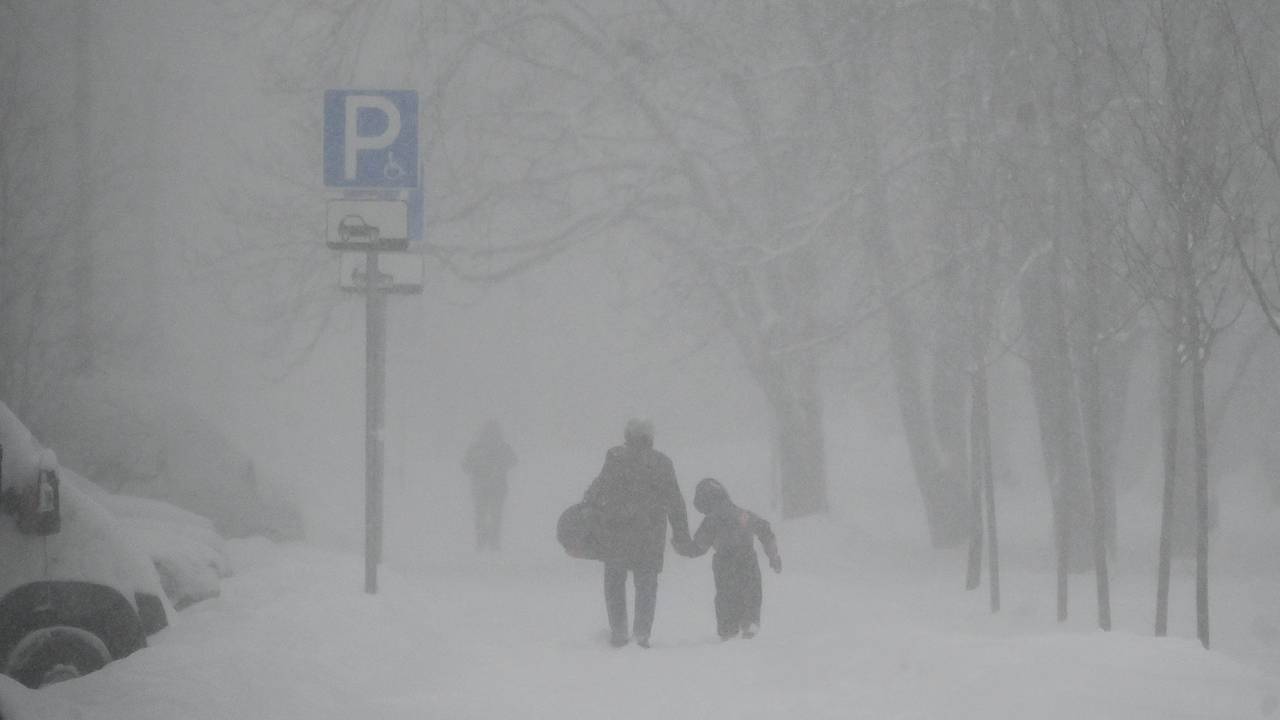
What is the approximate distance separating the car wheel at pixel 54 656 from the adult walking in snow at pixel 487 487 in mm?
13890

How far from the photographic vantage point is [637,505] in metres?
9.01

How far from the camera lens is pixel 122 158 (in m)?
28.9

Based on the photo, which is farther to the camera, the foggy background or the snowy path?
the foggy background

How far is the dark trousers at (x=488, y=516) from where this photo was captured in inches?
807

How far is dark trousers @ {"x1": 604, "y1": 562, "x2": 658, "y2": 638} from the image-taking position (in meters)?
8.96

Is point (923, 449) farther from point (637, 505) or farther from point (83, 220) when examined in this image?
point (83, 220)

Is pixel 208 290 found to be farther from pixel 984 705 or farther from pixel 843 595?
pixel 984 705

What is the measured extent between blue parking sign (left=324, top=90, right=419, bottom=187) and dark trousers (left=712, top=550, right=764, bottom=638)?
11.8 feet

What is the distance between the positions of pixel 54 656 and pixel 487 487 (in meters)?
14.2

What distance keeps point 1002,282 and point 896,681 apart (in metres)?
7.23

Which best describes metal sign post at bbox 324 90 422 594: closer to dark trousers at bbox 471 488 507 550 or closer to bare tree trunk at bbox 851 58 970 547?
bare tree trunk at bbox 851 58 970 547

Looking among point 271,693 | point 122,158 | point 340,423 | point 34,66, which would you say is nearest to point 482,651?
point 271,693

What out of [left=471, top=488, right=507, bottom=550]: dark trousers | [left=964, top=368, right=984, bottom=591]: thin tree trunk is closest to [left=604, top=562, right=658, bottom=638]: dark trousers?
[left=964, top=368, right=984, bottom=591]: thin tree trunk

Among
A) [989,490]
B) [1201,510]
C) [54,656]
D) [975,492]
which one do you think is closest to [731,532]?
[1201,510]
